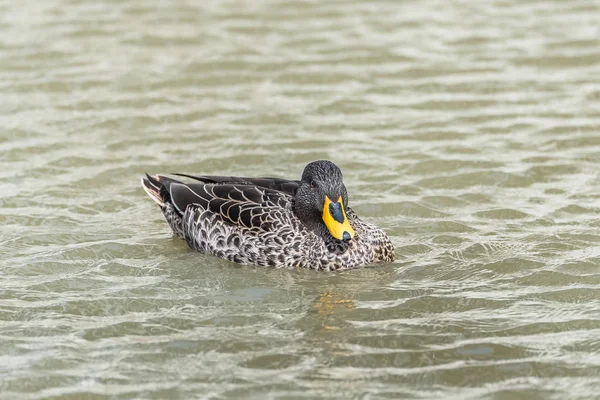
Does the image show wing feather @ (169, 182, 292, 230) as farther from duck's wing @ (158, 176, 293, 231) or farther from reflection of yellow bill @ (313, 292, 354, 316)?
reflection of yellow bill @ (313, 292, 354, 316)

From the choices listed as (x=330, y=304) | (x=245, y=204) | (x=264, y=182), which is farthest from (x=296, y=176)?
(x=330, y=304)

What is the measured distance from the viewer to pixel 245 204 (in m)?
10.8

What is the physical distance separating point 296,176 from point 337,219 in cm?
266

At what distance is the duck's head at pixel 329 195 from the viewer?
10234 mm

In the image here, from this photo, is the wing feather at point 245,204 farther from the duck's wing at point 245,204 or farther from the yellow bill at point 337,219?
the yellow bill at point 337,219

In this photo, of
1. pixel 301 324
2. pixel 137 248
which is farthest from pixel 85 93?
pixel 301 324

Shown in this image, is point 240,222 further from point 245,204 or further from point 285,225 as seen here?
point 285,225

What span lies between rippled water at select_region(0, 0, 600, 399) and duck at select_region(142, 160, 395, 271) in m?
0.19

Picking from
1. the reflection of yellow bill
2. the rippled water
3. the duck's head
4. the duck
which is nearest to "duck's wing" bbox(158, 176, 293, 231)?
the duck

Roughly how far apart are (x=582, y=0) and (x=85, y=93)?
324 inches

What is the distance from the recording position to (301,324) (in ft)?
29.7

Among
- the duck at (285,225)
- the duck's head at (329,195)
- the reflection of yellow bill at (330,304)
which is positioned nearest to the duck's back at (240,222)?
the duck at (285,225)

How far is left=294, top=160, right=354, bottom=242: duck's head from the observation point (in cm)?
1023

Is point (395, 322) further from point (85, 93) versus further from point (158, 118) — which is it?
point (85, 93)
